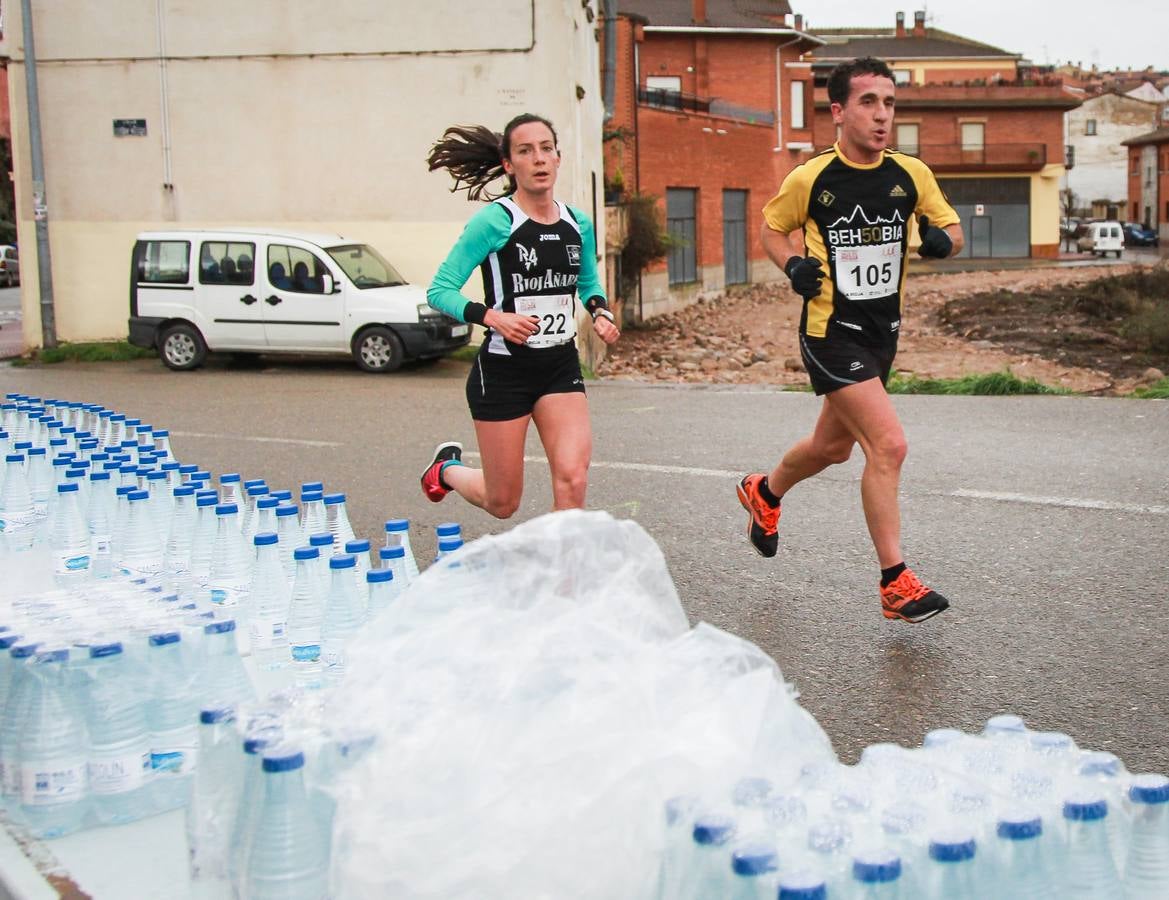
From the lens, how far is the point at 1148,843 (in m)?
2.45

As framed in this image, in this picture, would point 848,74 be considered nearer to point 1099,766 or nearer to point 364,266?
point 1099,766

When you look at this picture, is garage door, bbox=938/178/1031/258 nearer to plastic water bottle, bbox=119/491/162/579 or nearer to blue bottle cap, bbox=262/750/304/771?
plastic water bottle, bbox=119/491/162/579

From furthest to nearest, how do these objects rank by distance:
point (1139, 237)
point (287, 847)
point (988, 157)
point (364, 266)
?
point (1139, 237)
point (988, 157)
point (364, 266)
point (287, 847)

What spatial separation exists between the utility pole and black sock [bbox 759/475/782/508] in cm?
1831

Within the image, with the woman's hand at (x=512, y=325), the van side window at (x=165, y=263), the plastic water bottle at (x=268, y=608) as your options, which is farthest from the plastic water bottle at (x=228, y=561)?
the van side window at (x=165, y=263)

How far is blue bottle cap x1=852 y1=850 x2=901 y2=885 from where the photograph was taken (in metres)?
2.33

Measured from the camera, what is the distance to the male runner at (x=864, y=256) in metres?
6.00

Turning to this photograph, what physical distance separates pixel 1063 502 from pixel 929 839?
6.63 m

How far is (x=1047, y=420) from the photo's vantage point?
12.6 meters

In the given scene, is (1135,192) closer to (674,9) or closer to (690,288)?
(674,9)

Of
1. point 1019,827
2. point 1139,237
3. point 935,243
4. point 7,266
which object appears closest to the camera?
point 1019,827

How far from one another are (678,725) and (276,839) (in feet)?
2.53

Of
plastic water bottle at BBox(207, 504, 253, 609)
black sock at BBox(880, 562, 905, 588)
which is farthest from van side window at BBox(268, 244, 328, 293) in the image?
plastic water bottle at BBox(207, 504, 253, 609)

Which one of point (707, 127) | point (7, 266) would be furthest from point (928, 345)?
point (7, 266)
